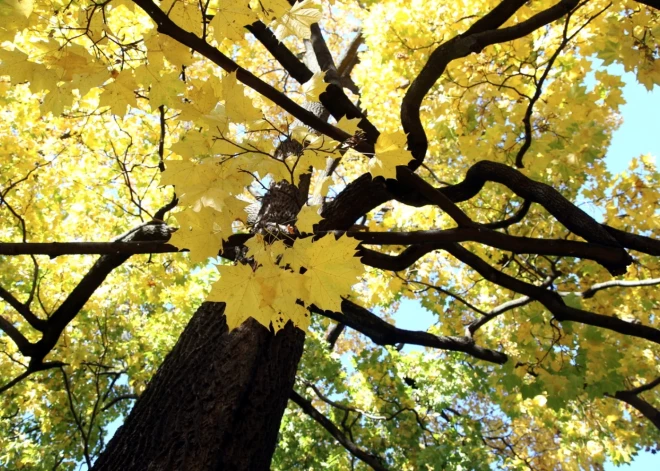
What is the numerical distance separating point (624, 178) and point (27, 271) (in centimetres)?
712

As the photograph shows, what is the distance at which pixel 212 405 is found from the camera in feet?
6.88

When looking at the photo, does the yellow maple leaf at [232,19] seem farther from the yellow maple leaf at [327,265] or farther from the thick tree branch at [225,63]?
the yellow maple leaf at [327,265]

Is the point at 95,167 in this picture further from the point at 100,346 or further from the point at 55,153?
the point at 100,346

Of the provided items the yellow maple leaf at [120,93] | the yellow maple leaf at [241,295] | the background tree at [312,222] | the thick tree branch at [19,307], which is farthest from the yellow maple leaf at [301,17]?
the thick tree branch at [19,307]

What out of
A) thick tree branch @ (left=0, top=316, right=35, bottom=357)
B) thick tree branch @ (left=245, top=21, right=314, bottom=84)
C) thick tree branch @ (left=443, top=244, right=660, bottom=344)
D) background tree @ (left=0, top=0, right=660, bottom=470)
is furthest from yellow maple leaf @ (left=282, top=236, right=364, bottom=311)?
thick tree branch @ (left=0, top=316, right=35, bottom=357)

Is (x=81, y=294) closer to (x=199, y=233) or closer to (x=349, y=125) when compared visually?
(x=199, y=233)

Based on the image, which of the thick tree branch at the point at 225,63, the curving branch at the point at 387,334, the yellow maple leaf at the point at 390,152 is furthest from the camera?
the curving branch at the point at 387,334

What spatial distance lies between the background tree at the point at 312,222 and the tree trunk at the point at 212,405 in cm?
1

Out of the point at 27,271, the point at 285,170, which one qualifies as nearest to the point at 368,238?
the point at 285,170

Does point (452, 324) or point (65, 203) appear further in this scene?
point (65, 203)

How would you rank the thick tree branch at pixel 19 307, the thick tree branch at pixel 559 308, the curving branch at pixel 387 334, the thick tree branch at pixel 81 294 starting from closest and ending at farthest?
the thick tree branch at pixel 559 308
the thick tree branch at pixel 19 307
the thick tree branch at pixel 81 294
the curving branch at pixel 387 334

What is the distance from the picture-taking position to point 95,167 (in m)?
5.30

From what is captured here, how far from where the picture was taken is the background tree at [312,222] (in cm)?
142

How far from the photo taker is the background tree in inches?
56.0
